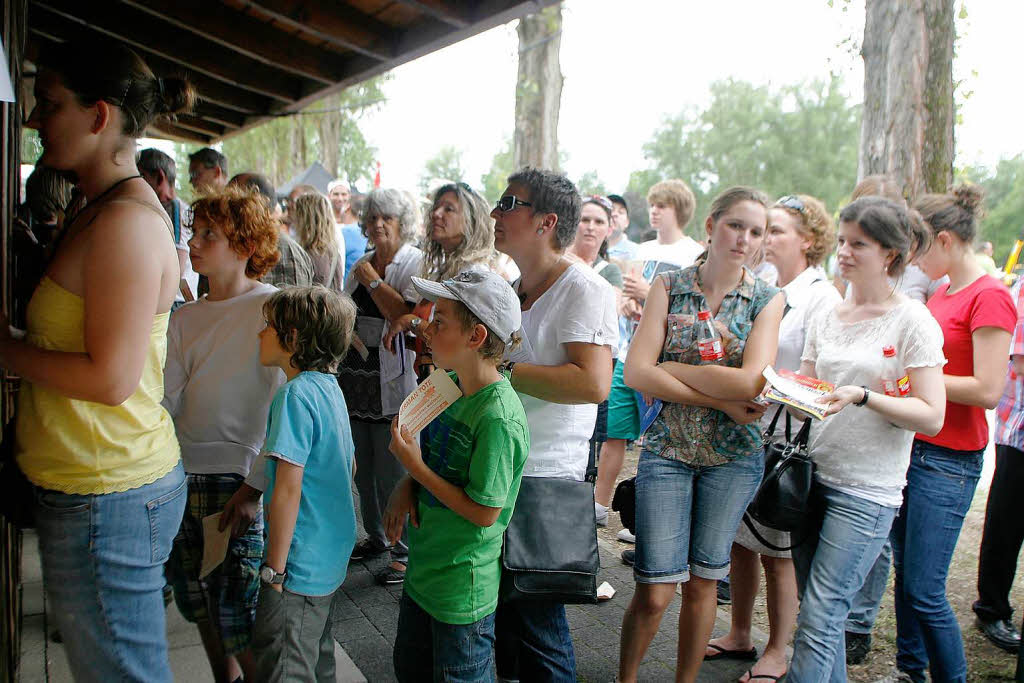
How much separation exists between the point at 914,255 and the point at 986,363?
53 centimetres

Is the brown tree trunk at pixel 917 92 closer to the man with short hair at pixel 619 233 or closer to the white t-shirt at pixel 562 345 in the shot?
the man with short hair at pixel 619 233

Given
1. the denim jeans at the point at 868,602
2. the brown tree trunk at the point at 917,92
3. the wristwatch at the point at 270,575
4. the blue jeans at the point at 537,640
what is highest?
the brown tree trunk at the point at 917,92

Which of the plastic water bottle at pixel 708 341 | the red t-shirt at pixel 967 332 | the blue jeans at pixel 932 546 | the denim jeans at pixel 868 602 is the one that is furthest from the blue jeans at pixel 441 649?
the denim jeans at pixel 868 602

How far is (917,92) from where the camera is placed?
5410mm

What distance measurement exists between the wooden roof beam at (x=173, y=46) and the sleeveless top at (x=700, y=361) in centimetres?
473

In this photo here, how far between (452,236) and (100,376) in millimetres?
Answer: 2285

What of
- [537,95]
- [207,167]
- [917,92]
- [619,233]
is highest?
[537,95]

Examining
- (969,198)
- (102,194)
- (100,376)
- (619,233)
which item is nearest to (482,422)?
(100,376)

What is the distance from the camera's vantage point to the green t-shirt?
2086 millimetres

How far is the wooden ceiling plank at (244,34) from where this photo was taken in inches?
198

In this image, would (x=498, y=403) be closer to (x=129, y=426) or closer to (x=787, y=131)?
(x=129, y=426)

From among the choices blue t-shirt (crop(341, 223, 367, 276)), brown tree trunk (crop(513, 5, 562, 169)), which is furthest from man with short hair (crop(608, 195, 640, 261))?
blue t-shirt (crop(341, 223, 367, 276))

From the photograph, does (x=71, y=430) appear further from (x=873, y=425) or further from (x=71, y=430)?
(x=873, y=425)

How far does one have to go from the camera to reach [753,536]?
3.09 metres
